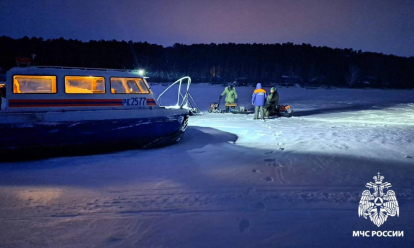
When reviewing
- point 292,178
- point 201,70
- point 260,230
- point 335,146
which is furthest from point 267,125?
point 201,70

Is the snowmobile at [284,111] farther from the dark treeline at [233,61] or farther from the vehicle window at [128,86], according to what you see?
the dark treeline at [233,61]

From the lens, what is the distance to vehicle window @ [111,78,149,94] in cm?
793

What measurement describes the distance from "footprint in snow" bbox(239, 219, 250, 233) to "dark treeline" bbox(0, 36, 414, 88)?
65.9 m

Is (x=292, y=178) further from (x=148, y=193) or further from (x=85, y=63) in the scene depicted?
(x=85, y=63)

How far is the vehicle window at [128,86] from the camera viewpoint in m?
7.93

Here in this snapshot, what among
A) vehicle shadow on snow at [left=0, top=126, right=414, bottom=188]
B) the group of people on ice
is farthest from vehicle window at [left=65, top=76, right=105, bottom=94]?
the group of people on ice

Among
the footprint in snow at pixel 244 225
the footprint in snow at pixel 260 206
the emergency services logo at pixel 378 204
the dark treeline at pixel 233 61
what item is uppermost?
the dark treeline at pixel 233 61

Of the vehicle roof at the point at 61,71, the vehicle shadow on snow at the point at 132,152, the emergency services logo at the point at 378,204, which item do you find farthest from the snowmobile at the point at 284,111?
the emergency services logo at the point at 378,204

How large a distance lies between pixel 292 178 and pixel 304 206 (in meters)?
1.20

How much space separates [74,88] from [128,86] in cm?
127

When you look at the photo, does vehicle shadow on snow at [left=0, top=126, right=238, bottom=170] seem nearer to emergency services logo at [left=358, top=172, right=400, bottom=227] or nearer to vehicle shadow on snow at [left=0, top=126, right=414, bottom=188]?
vehicle shadow on snow at [left=0, top=126, right=414, bottom=188]

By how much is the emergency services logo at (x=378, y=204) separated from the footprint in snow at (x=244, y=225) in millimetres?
1471

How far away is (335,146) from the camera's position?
26.3 feet

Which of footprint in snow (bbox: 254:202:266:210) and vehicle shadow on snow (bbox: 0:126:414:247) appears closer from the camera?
vehicle shadow on snow (bbox: 0:126:414:247)
